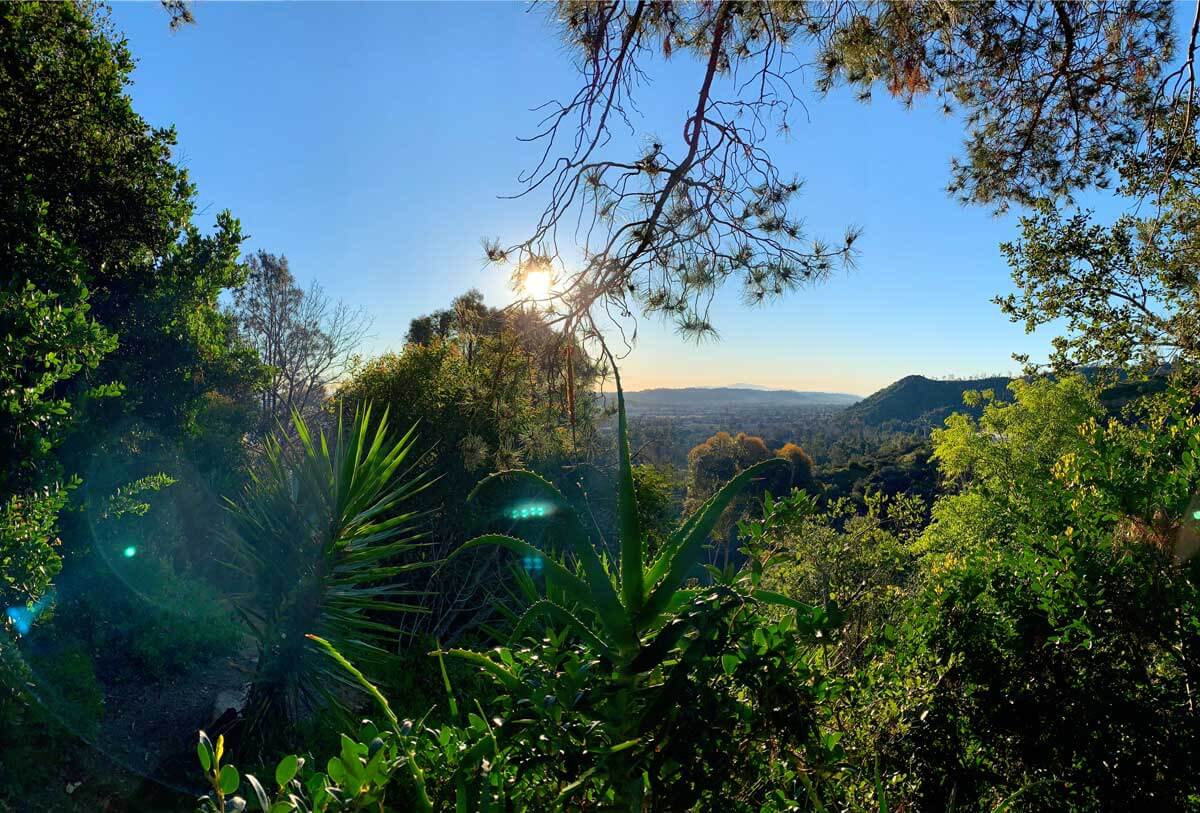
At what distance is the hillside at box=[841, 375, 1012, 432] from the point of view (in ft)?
189

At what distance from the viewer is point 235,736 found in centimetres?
484

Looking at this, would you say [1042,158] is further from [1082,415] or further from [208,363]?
[1082,415]

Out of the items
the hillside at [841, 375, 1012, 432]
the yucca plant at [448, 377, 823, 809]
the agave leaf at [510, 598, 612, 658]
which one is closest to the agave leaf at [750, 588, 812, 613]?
the yucca plant at [448, 377, 823, 809]

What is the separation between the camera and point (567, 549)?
17.4 feet

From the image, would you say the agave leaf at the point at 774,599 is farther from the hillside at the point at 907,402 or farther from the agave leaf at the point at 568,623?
the hillside at the point at 907,402

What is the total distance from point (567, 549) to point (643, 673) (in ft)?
14.9

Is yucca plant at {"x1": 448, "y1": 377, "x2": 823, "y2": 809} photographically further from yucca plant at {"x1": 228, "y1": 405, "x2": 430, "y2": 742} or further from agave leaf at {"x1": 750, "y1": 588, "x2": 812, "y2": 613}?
yucca plant at {"x1": 228, "y1": 405, "x2": 430, "y2": 742}

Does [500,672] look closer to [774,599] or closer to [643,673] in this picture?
[643,673]

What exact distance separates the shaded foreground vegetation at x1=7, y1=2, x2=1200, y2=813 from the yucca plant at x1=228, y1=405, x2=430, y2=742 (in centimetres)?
3

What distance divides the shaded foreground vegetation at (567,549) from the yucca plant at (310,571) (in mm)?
28

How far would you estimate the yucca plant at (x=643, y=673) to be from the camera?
809 millimetres

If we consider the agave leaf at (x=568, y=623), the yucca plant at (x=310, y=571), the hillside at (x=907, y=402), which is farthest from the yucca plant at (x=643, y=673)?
the hillside at (x=907, y=402)

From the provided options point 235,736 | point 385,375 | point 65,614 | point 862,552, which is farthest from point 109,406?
point 862,552

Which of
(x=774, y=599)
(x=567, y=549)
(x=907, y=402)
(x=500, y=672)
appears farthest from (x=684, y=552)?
(x=907, y=402)
